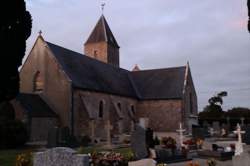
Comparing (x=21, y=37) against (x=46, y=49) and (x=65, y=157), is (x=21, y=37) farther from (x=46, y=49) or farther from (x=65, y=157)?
(x=46, y=49)

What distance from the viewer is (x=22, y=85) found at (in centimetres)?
3478

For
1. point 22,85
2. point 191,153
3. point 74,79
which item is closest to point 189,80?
Answer: point 74,79

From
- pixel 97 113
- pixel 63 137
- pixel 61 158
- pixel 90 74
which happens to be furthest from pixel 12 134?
pixel 61 158

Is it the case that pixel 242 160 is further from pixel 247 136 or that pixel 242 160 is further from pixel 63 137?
pixel 63 137

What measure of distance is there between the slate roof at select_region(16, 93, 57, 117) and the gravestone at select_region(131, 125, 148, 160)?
1486 cm

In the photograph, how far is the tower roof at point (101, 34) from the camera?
5088 centimetres

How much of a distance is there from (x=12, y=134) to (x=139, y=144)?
11.5m

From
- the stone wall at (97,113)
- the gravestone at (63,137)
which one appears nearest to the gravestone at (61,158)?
the gravestone at (63,137)

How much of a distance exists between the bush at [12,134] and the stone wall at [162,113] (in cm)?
1973

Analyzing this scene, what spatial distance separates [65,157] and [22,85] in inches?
1093

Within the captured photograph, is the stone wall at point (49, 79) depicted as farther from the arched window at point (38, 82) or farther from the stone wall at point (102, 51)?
the stone wall at point (102, 51)

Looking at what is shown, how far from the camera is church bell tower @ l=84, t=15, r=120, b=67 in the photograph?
166ft

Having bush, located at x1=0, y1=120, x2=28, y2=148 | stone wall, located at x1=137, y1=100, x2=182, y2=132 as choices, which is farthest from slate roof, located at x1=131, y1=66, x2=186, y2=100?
bush, located at x1=0, y1=120, x2=28, y2=148

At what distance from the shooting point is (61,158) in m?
8.35
